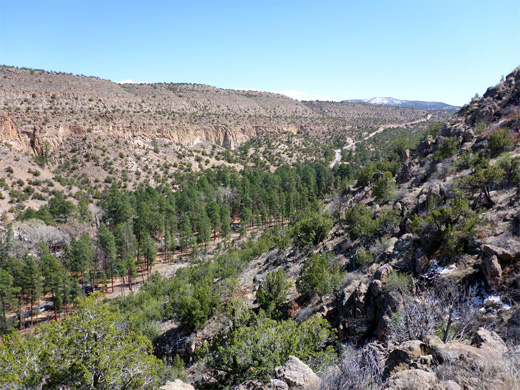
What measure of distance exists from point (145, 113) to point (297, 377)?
92488mm

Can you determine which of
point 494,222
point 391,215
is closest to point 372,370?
point 494,222

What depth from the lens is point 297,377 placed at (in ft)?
25.0

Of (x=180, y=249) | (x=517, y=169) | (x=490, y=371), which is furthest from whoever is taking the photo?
(x=180, y=249)

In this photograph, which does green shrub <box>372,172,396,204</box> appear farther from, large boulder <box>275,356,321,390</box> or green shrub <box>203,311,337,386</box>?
large boulder <box>275,356,321,390</box>

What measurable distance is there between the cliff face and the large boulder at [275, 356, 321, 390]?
254 ft

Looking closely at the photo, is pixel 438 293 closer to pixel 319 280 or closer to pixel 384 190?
pixel 319 280

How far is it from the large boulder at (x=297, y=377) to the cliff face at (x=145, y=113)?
254 feet

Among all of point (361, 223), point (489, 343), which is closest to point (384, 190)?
point (361, 223)

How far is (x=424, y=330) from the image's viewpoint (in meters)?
8.98

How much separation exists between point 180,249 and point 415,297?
44719 millimetres

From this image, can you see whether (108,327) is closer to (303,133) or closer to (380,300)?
(380,300)

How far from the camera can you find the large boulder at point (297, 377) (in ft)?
24.4

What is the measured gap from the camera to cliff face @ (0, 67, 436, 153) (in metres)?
67.2

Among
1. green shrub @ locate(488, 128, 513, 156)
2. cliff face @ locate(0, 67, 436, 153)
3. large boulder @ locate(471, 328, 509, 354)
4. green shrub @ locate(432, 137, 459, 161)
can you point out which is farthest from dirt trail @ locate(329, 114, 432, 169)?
large boulder @ locate(471, 328, 509, 354)
